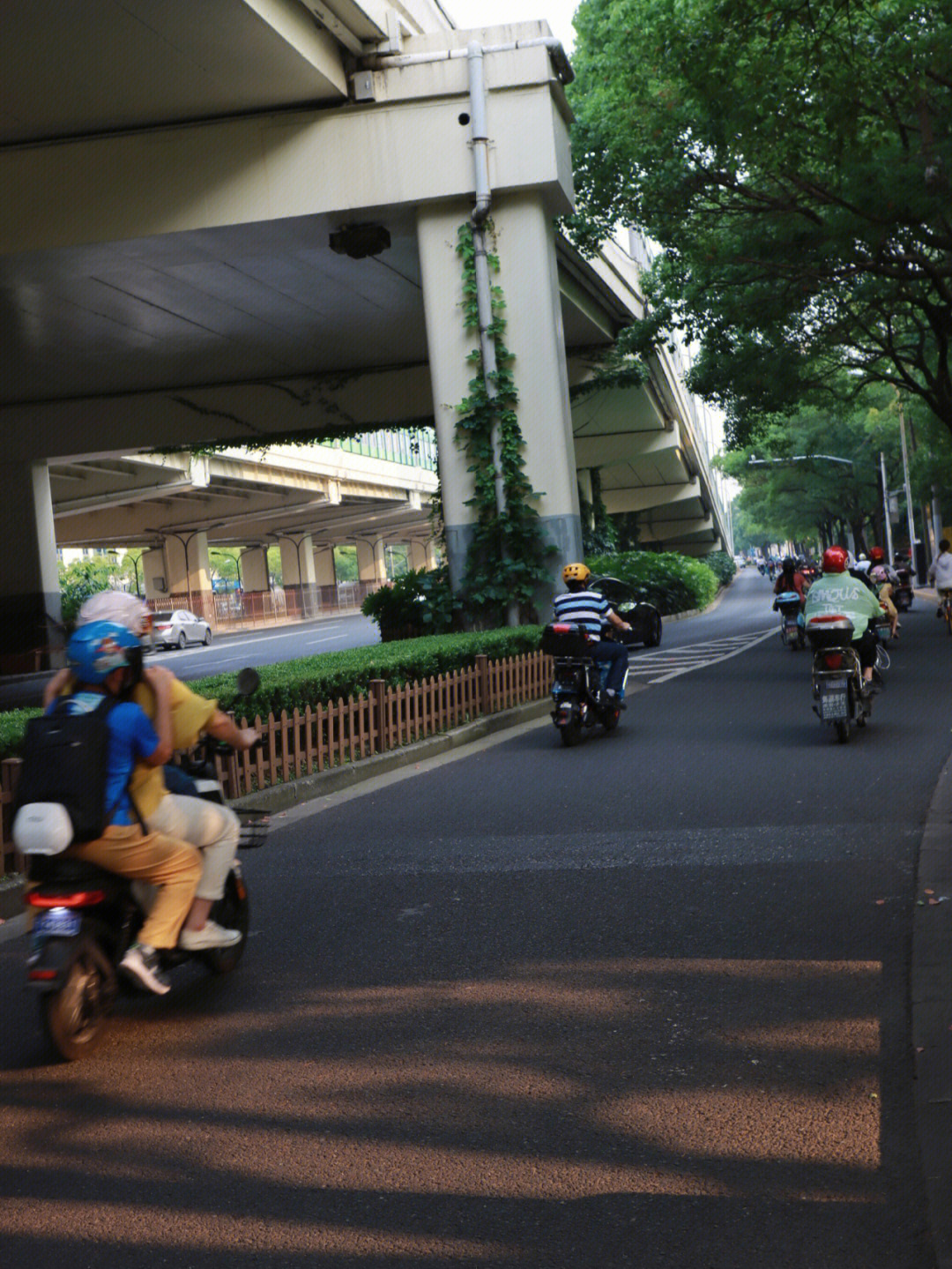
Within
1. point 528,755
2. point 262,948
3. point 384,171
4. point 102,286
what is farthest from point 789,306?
point 262,948

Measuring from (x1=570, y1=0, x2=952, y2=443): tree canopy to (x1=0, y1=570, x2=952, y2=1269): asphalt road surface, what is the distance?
6.97 m

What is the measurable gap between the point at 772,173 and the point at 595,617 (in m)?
9.78

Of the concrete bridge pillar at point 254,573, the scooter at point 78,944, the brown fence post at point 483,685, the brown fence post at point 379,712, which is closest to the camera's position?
the scooter at point 78,944

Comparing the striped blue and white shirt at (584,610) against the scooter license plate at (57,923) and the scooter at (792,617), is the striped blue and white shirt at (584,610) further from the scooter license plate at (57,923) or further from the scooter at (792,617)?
the scooter at (792,617)

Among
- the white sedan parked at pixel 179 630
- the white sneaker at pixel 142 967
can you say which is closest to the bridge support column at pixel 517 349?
the white sneaker at pixel 142 967

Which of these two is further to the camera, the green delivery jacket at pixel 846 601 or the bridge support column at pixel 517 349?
the bridge support column at pixel 517 349

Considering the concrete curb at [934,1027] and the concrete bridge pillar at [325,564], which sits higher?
the concrete bridge pillar at [325,564]

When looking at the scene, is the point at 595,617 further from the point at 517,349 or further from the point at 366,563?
the point at 366,563

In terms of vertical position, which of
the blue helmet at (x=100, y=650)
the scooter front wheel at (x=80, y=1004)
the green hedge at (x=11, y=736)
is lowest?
the scooter front wheel at (x=80, y=1004)

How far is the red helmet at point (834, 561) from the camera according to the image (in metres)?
11.3

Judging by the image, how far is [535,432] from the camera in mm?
16750

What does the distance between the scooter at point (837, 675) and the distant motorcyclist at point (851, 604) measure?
14 cm

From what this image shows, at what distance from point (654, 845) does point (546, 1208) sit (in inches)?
166

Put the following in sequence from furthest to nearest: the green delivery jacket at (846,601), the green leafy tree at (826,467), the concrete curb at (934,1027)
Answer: the green leafy tree at (826,467) → the green delivery jacket at (846,601) → the concrete curb at (934,1027)
